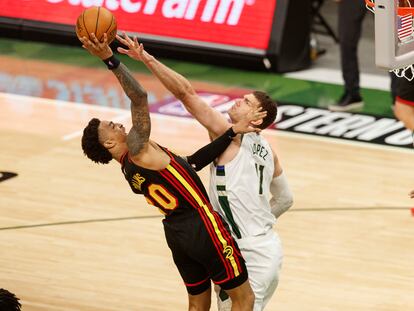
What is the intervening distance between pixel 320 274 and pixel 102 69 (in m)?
7.39

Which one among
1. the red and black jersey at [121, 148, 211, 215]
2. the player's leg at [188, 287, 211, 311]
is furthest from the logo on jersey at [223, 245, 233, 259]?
the player's leg at [188, 287, 211, 311]

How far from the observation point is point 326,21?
2005cm

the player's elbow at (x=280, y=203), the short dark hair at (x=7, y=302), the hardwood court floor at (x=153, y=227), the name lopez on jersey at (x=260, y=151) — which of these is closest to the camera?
the name lopez on jersey at (x=260, y=151)

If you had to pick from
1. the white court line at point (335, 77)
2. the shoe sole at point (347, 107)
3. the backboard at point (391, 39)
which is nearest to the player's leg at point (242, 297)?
the backboard at point (391, 39)

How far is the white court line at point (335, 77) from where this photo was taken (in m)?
16.5

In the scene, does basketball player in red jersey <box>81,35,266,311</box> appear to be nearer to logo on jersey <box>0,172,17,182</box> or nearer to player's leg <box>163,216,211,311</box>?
player's leg <box>163,216,211,311</box>

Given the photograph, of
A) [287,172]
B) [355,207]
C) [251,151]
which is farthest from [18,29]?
[251,151]

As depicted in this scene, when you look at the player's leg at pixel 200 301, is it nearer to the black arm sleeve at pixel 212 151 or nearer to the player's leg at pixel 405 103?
the black arm sleeve at pixel 212 151

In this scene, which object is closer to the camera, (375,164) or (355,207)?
(355,207)

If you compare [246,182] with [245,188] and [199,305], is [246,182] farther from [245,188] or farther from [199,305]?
[199,305]

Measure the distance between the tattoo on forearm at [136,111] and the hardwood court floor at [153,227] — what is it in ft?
7.45

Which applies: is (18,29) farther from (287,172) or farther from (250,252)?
(250,252)

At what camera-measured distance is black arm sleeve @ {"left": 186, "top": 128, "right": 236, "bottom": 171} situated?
796 cm

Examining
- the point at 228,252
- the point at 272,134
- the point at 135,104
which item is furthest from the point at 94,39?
the point at 272,134
